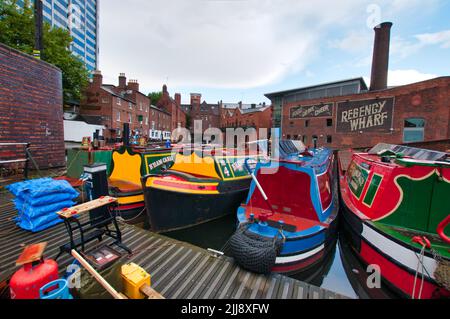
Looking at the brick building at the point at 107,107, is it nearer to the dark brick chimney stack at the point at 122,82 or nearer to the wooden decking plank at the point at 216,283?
the dark brick chimney stack at the point at 122,82

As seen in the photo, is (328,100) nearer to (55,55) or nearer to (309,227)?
(309,227)

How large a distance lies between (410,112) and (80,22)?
→ 276ft

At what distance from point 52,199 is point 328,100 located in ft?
96.7

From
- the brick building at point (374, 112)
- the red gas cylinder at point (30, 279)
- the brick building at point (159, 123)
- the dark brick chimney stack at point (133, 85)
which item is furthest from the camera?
the brick building at point (159, 123)

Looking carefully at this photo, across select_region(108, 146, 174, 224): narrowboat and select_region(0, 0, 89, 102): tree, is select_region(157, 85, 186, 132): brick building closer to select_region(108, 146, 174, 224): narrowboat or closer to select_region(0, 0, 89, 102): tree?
select_region(0, 0, 89, 102): tree

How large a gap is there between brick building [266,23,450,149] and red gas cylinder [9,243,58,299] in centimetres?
2605

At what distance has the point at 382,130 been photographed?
2136 centimetres

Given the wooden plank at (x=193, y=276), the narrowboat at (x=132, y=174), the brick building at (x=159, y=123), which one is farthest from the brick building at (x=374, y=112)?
the wooden plank at (x=193, y=276)

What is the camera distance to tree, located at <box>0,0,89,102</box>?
1358cm

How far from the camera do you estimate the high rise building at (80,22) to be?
49656mm

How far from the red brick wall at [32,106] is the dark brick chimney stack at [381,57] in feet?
98.4

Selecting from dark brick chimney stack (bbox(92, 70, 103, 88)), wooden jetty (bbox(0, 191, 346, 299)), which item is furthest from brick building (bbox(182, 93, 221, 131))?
wooden jetty (bbox(0, 191, 346, 299))

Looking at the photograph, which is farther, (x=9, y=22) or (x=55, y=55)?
(x=55, y=55)
